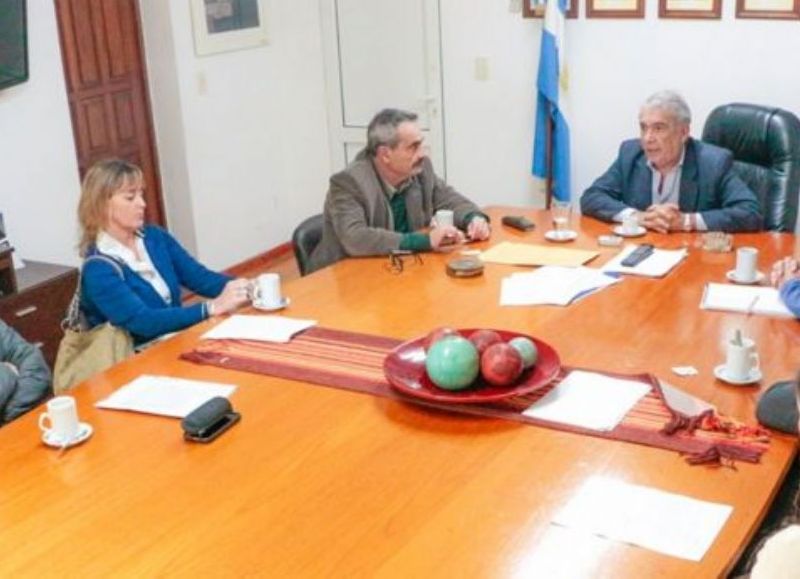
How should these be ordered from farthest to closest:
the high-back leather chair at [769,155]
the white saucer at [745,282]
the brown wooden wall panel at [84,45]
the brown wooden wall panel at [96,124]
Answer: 1. the brown wooden wall panel at [96,124]
2. the brown wooden wall panel at [84,45]
3. the high-back leather chair at [769,155]
4. the white saucer at [745,282]

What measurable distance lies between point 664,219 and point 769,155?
0.76 metres

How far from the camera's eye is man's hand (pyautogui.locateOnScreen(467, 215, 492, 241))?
329 centimetres

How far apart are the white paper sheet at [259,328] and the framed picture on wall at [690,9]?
269 centimetres

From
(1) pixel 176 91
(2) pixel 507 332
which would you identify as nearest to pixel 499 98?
(1) pixel 176 91

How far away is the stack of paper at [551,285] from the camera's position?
8.74 feet

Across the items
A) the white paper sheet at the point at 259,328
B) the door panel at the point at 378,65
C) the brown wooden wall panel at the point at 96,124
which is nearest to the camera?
the white paper sheet at the point at 259,328

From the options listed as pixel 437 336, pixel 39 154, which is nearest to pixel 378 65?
pixel 39 154

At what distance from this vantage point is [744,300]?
102 inches

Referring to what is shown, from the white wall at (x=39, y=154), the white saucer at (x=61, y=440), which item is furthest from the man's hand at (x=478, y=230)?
the white wall at (x=39, y=154)

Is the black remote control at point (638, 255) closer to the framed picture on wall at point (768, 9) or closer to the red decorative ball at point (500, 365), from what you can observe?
the red decorative ball at point (500, 365)

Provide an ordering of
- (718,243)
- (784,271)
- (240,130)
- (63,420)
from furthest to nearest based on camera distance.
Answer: (240,130) < (718,243) < (784,271) < (63,420)

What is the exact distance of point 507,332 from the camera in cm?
232

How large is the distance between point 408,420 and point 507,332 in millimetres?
413

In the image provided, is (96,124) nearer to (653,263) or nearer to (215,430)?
(653,263)
